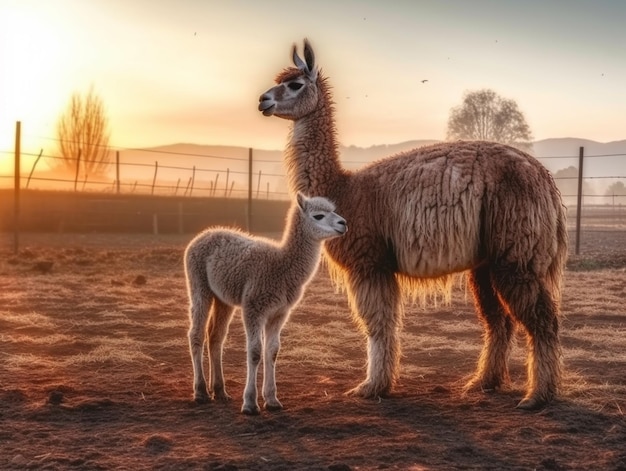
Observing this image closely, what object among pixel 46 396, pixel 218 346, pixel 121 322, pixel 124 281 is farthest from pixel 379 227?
pixel 124 281

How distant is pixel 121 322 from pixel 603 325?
5.65 m

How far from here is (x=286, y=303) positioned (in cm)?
529

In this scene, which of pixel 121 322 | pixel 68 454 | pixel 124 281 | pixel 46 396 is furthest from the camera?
pixel 124 281

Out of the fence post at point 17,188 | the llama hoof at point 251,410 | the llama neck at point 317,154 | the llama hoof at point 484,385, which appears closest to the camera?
the llama hoof at point 251,410

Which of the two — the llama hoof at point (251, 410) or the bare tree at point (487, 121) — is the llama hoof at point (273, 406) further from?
the bare tree at point (487, 121)

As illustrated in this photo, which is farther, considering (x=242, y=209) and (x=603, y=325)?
(x=242, y=209)

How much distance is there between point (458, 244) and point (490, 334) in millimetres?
1040

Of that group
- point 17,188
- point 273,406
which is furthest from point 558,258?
point 17,188

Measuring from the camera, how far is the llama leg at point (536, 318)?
5371 mm

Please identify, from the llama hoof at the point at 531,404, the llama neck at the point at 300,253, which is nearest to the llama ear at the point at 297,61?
the llama neck at the point at 300,253

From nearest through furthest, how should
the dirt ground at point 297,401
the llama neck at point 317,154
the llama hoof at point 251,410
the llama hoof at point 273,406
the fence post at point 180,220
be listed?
the dirt ground at point 297,401 < the llama hoof at point 251,410 < the llama hoof at point 273,406 < the llama neck at point 317,154 < the fence post at point 180,220

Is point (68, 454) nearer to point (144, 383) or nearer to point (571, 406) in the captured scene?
point (144, 383)

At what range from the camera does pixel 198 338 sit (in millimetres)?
5512

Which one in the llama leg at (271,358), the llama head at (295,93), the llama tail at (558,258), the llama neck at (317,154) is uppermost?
the llama head at (295,93)
